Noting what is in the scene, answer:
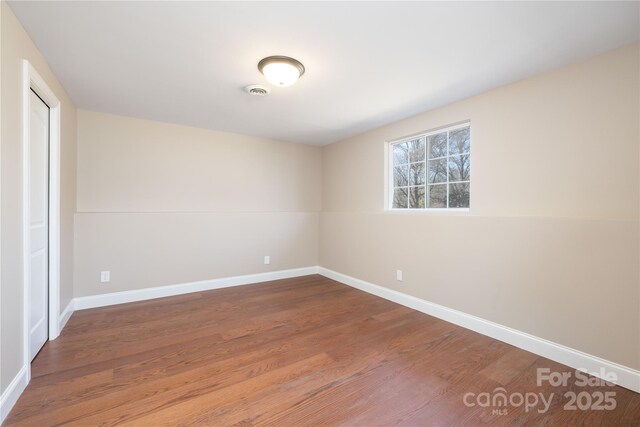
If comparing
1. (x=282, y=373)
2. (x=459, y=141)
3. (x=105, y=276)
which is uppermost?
(x=459, y=141)

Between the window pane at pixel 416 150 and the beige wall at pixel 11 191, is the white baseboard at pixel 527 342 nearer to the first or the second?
the window pane at pixel 416 150

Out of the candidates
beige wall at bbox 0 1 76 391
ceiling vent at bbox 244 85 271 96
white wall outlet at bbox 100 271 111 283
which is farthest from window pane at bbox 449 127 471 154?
white wall outlet at bbox 100 271 111 283

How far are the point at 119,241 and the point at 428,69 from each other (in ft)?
12.8

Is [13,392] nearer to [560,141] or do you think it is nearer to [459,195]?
[459,195]

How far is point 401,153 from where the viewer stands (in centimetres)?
376

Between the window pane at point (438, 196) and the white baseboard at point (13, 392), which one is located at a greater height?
the window pane at point (438, 196)

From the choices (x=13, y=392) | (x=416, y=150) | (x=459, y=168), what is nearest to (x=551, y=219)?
(x=459, y=168)

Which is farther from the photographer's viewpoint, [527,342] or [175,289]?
[175,289]

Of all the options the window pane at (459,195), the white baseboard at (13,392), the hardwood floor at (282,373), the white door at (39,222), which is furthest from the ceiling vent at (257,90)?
the white baseboard at (13,392)

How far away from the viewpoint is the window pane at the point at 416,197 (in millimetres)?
3461

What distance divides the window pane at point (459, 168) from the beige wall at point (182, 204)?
257cm

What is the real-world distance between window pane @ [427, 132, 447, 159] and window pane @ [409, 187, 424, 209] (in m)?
Result: 0.43

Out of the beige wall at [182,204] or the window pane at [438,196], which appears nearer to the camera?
the window pane at [438,196]

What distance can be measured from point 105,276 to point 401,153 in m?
4.06
